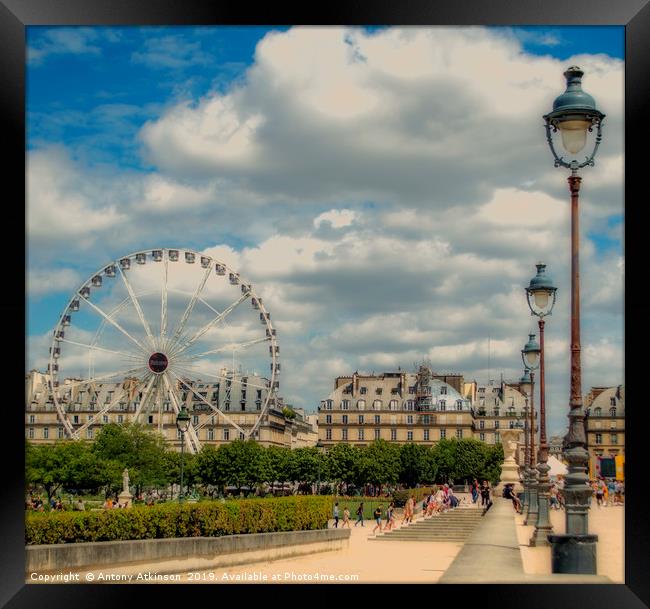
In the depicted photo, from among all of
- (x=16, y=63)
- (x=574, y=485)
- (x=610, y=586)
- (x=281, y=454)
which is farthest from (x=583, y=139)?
(x=281, y=454)

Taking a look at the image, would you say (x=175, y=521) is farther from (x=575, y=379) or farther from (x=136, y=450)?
(x=136, y=450)

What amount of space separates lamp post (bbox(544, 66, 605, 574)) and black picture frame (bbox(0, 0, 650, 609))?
149cm

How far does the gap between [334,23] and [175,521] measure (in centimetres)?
1151

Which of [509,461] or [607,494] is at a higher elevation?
[509,461]

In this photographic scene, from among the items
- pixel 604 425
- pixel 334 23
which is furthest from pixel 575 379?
pixel 604 425

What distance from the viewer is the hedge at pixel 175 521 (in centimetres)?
1542

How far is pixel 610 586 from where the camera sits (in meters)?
9.58

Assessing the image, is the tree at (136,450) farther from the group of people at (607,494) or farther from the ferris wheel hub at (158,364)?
the group of people at (607,494)

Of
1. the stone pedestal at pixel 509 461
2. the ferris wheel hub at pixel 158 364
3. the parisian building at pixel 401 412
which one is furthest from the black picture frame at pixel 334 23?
the parisian building at pixel 401 412

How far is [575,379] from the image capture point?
38.7 ft

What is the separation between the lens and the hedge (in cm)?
1542

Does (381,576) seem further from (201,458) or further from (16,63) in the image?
(201,458)

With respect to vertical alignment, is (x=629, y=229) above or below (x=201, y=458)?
above

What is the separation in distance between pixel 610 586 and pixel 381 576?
11.9m
